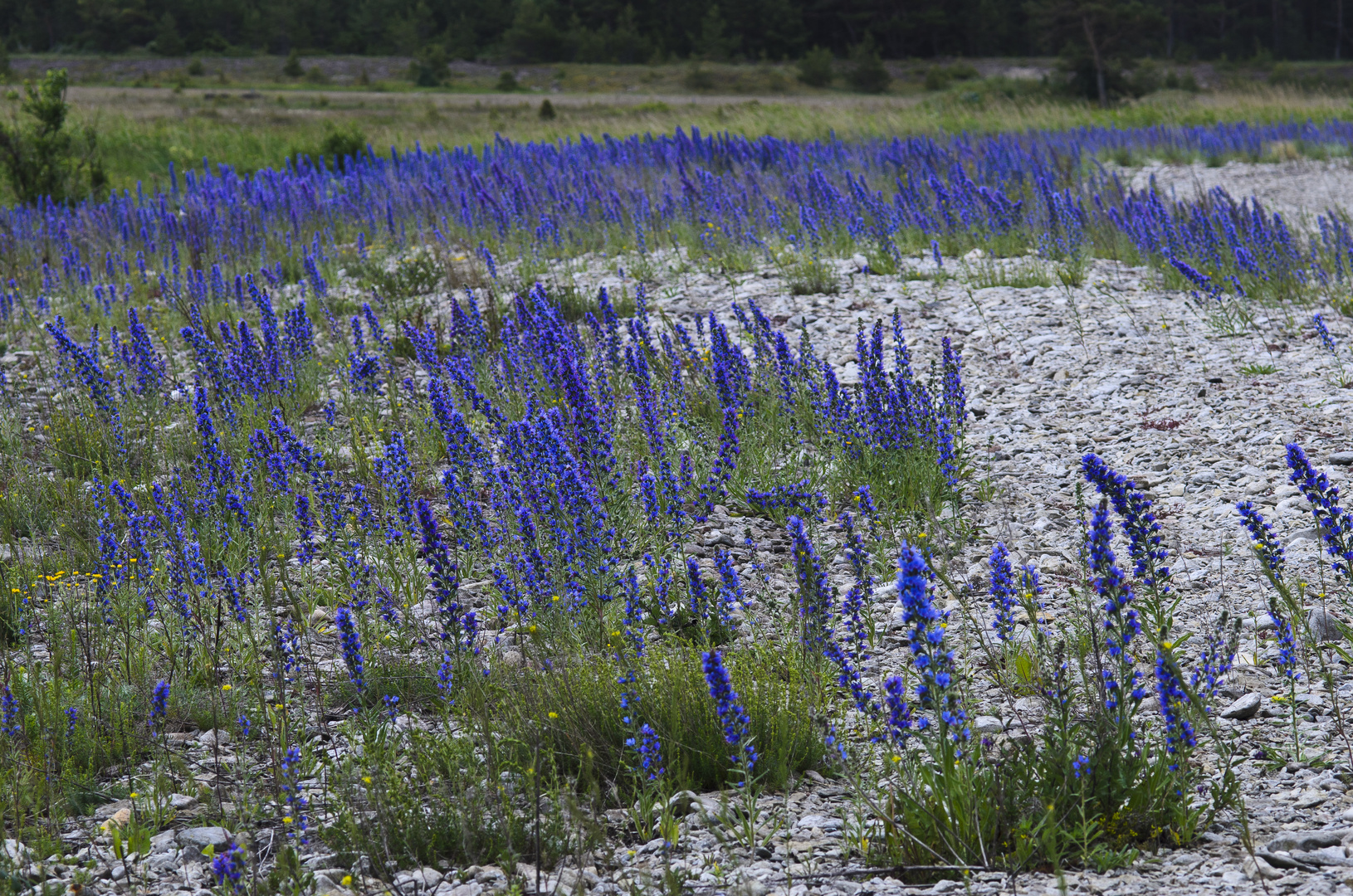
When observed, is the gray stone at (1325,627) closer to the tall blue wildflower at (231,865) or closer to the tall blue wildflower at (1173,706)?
the tall blue wildflower at (1173,706)

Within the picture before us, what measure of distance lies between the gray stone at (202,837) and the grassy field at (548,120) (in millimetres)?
19327

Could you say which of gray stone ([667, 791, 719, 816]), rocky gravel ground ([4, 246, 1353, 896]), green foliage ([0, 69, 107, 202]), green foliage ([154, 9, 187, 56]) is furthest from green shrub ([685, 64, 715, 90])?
gray stone ([667, 791, 719, 816])

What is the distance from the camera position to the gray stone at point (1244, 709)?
336 centimetres

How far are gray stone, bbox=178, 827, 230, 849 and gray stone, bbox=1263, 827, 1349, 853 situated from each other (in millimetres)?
2966

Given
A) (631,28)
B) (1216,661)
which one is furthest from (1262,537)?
(631,28)

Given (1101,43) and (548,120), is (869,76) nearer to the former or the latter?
(1101,43)

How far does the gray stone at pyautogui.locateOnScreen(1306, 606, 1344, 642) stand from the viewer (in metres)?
3.71

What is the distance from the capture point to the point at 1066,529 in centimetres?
484

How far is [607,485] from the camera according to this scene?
15.5 ft

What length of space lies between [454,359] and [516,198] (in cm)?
648

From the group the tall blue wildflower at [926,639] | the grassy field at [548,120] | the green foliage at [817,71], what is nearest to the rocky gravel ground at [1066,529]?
the tall blue wildflower at [926,639]

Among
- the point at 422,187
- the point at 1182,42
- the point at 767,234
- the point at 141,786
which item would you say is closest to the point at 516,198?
the point at 422,187

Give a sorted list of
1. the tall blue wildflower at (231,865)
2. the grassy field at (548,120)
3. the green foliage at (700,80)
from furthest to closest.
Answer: the green foliage at (700,80) → the grassy field at (548,120) → the tall blue wildflower at (231,865)

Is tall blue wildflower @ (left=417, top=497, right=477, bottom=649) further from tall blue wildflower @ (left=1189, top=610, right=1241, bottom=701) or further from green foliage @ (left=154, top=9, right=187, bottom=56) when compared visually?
green foliage @ (left=154, top=9, right=187, bottom=56)
